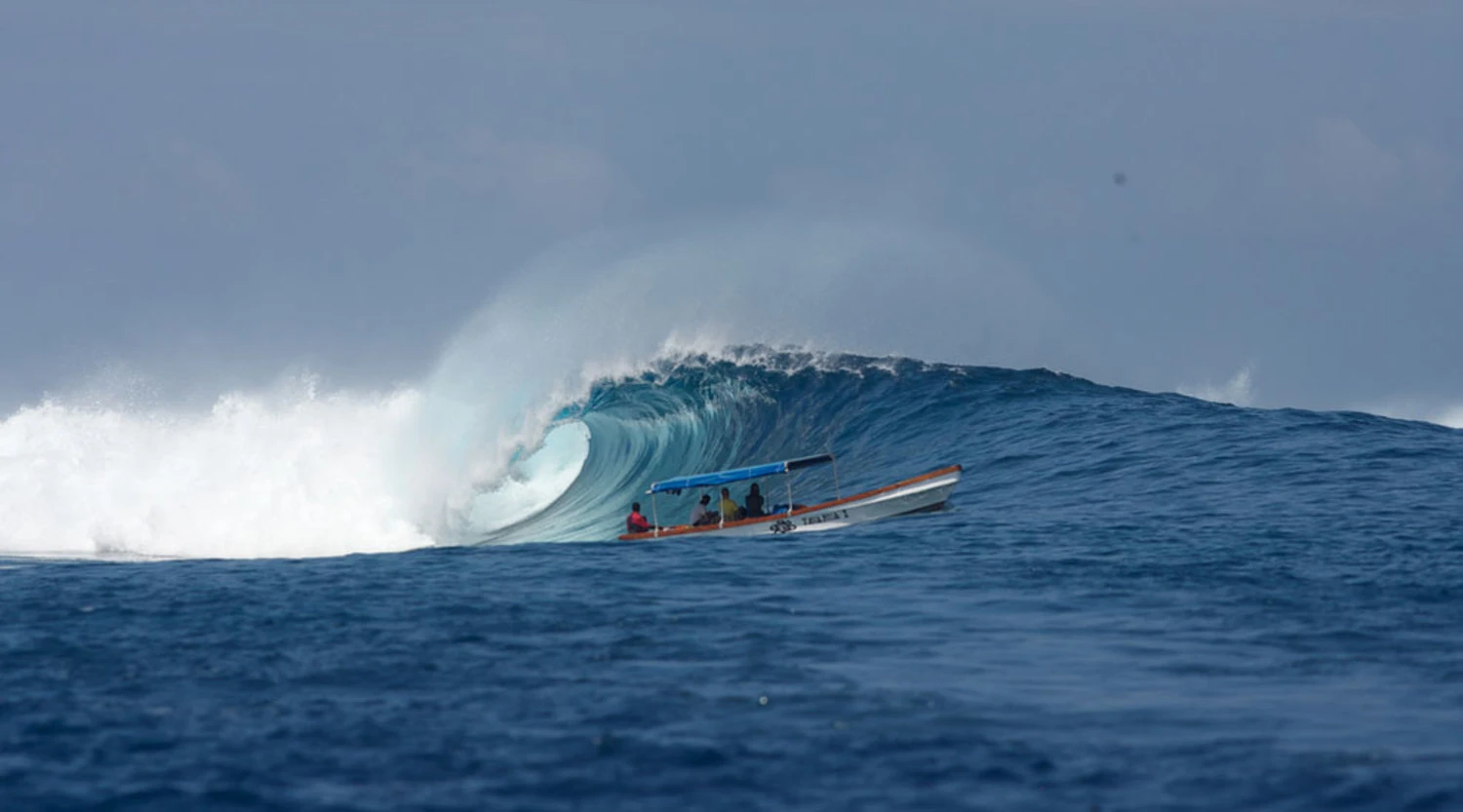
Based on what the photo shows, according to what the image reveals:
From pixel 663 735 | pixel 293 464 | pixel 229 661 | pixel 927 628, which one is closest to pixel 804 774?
pixel 663 735

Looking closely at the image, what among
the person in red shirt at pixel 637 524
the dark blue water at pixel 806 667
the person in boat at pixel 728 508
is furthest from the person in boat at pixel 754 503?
the dark blue water at pixel 806 667

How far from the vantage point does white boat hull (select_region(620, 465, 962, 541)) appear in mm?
24406

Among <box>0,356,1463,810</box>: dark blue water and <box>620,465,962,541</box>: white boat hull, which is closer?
<box>0,356,1463,810</box>: dark blue water

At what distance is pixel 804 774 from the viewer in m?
9.18

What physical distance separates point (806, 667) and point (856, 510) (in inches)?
486

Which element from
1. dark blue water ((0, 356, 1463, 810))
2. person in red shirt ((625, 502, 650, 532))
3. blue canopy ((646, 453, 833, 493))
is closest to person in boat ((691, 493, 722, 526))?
blue canopy ((646, 453, 833, 493))

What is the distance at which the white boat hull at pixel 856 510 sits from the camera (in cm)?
2441

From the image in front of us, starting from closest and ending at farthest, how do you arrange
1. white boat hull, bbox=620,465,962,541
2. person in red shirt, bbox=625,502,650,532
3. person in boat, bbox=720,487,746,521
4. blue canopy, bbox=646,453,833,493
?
white boat hull, bbox=620,465,962,541 → blue canopy, bbox=646,453,833,493 → person in boat, bbox=720,487,746,521 → person in red shirt, bbox=625,502,650,532

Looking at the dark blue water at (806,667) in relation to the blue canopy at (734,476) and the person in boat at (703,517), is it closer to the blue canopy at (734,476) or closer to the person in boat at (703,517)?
the blue canopy at (734,476)

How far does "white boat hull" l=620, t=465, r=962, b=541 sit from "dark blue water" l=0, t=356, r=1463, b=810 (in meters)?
1.02

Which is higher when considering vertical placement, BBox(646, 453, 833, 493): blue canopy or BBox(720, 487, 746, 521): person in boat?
BBox(646, 453, 833, 493): blue canopy

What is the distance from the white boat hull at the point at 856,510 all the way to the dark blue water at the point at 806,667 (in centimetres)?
102

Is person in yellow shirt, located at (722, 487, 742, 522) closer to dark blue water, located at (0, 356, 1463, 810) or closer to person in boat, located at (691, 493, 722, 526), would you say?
person in boat, located at (691, 493, 722, 526)

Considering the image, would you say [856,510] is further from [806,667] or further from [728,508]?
[806,667]
